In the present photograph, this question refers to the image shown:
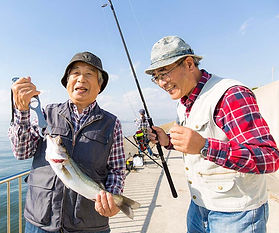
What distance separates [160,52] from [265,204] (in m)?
1.80

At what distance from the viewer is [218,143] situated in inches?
52.1

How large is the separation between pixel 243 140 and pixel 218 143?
0.66 ft

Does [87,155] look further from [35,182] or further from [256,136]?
[256,136]

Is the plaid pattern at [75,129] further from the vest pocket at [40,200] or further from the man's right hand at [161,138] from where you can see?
the man's right hand at [161,138]

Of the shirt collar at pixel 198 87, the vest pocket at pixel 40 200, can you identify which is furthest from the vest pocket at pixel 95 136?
the shirt collar at pixel 198 87

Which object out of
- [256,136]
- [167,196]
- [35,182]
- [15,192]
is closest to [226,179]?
[256,136]

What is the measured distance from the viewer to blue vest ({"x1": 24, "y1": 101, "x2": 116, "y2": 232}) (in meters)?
1.69

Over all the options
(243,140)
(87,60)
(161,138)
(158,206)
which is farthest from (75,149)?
(158,206)

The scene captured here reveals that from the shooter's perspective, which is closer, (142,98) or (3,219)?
(142,98)

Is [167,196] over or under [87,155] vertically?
under

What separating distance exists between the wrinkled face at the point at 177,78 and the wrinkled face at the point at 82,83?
2.45 ft

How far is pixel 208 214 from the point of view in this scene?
74.1 inches

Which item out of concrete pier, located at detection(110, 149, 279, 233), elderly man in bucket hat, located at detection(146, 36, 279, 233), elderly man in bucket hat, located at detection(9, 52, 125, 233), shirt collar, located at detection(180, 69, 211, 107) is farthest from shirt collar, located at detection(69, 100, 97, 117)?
concrete pier, located at detection(110, 149, 279, 233)

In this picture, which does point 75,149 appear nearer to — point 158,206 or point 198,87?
point 198,87
